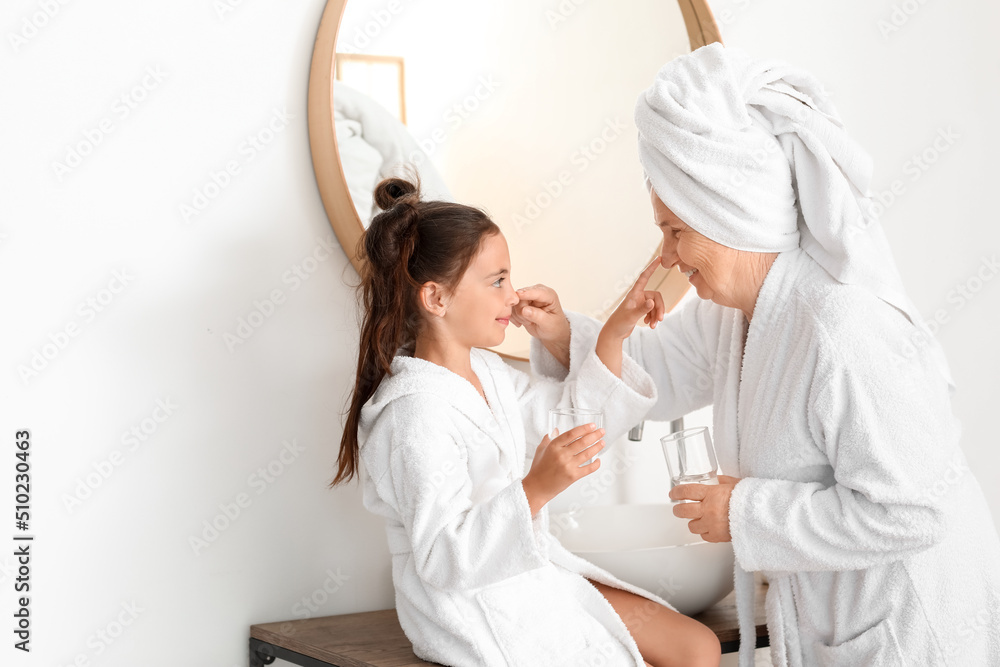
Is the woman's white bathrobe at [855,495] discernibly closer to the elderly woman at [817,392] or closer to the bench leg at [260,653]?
the elderly woman at [817,392]

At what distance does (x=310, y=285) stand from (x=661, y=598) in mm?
762

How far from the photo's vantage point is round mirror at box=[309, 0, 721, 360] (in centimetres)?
151

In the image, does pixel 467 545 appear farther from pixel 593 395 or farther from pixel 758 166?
pixel 758 166

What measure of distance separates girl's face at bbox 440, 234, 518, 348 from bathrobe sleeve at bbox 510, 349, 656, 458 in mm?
181

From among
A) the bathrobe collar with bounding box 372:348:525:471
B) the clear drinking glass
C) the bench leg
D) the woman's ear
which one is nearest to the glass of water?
the clear drinking glass

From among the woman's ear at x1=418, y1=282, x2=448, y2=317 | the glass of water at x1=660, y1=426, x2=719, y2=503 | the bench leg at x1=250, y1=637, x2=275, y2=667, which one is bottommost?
the bench leg at x1=250, y1=637, x2=275, y2=667

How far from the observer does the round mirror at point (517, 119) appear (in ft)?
4.96

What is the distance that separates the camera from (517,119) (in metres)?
1.66

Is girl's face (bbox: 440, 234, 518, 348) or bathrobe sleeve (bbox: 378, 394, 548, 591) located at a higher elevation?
girl's face (bbox: 440, 234, 518, 348)

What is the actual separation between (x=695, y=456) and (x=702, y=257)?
0.29 meters

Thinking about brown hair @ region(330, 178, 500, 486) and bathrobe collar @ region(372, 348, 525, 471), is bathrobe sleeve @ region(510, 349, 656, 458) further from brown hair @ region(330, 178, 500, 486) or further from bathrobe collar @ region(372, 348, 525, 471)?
Result: brown hair @ region(330, 178, 500, 486)

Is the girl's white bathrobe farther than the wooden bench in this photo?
No

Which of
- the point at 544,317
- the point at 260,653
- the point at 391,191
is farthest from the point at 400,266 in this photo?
the point at 260,653

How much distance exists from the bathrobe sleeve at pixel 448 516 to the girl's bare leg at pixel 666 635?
29cm
